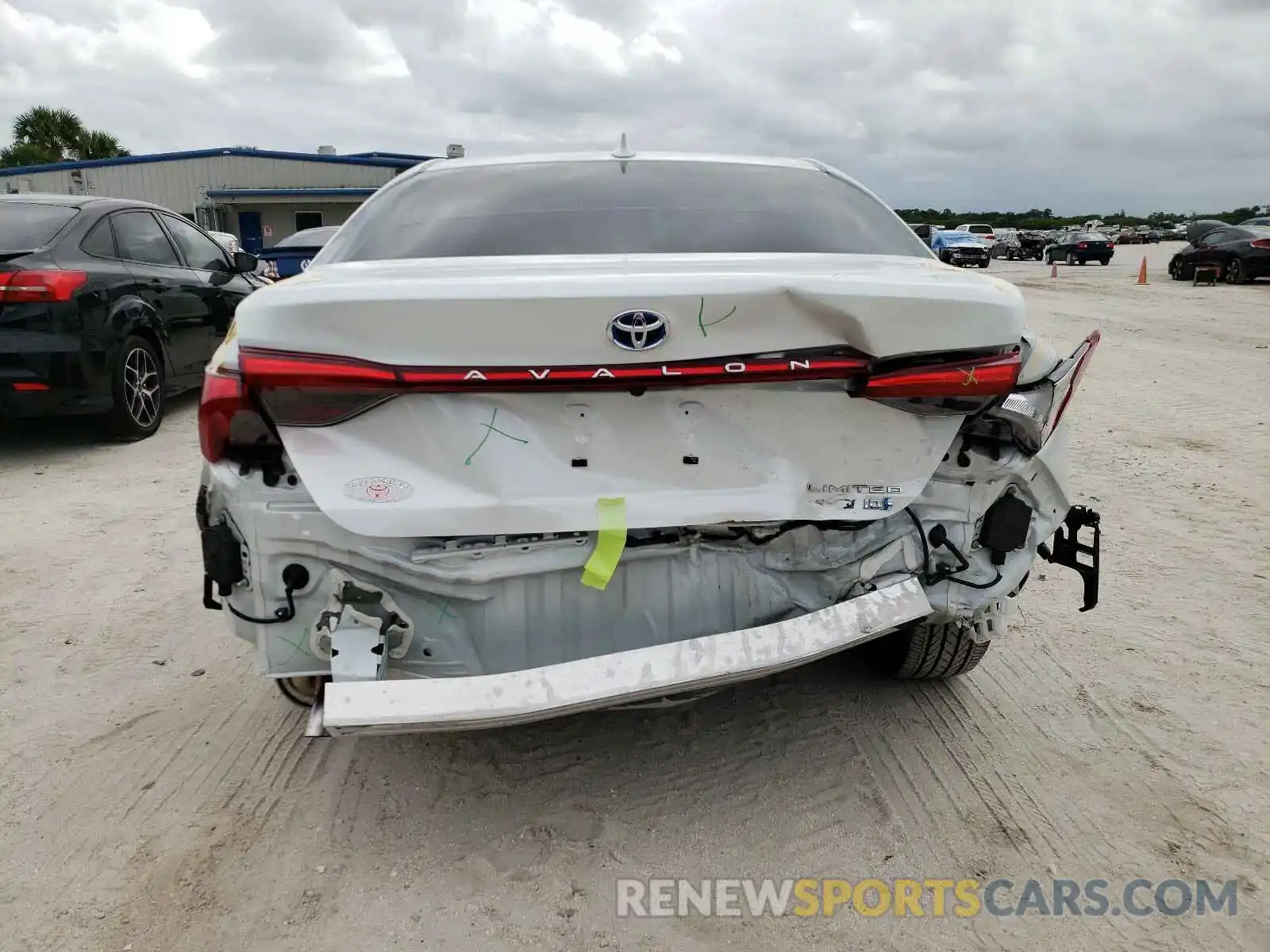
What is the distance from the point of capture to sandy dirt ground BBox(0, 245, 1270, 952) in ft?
6.80

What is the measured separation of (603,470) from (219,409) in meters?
0.86

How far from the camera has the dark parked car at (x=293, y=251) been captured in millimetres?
10250

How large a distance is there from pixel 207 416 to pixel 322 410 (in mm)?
278

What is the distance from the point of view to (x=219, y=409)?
6.45ft

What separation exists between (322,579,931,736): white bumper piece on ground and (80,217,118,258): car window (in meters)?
5.12

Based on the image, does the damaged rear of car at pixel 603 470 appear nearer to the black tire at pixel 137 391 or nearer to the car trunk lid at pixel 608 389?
the car trunk lid at pixel 608 389

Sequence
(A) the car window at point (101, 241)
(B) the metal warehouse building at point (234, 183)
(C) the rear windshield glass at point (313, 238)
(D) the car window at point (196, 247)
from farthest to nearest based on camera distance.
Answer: (B) the metal warehouse building at point (234, 183)
(C) the rear windshield glass at point (313, 238)
(D) the car window at point (196, 247)
(A) the car window at point (101, 241)

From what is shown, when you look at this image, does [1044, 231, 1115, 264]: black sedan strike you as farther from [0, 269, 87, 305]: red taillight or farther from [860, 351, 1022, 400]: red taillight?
[860, 351, 1022, 400]: red taillight

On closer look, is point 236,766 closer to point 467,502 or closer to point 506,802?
point 506,802

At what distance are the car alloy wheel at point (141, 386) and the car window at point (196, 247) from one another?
42.7 inches

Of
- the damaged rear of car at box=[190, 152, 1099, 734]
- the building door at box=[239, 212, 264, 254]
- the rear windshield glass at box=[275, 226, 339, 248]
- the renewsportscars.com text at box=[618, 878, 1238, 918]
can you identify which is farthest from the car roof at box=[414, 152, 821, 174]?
the building door at box=[239, 212, 264, 254]

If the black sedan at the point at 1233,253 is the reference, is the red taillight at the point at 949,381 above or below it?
below

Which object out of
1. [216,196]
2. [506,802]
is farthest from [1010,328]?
[216,196]

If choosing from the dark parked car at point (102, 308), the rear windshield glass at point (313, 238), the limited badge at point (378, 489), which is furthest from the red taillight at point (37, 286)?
the rear windshield glass at point (313, 238)
